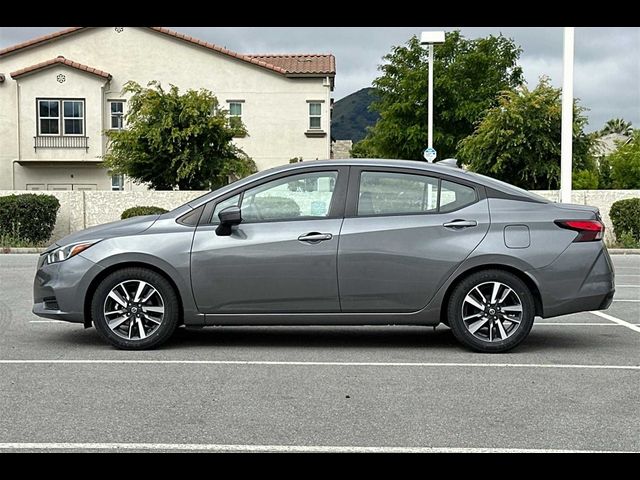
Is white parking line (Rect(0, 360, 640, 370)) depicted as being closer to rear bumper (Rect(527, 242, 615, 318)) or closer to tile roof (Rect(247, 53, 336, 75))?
rear bumper (Rect(527, 242, 615, 318))

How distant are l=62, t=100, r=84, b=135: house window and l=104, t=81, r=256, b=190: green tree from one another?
11.2 m

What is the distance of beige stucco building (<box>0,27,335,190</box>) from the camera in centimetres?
3806

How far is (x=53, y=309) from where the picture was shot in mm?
7816

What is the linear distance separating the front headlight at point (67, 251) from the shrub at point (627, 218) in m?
18.4

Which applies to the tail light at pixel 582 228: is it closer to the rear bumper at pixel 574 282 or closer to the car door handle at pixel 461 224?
the rear bumper at pixel 574 282

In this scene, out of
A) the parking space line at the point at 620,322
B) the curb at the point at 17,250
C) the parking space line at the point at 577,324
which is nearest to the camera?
the parking space line at the point at 620,322

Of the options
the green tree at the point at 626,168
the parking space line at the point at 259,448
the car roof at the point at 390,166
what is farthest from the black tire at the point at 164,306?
the green tree at the point at 626,168

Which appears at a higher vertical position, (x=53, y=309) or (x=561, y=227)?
(x=561, y=227)

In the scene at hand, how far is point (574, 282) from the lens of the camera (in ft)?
25.1

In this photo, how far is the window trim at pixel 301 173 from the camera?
782cm

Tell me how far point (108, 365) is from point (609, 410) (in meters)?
3.73

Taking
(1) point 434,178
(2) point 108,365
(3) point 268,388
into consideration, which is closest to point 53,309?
(2) point 108,365
